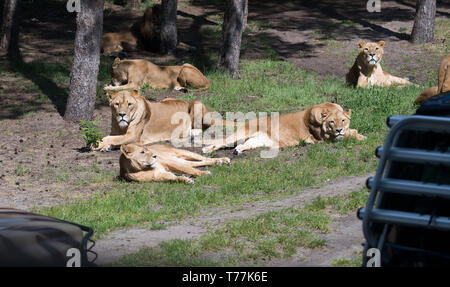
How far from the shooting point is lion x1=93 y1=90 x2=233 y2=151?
37.7 ft

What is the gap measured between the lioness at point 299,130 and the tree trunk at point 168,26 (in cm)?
683

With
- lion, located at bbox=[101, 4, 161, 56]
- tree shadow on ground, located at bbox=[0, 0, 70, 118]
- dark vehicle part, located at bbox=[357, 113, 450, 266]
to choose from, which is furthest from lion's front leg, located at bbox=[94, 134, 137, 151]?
dark vehicle part, located at bbox=[357, 113, 450, 266]

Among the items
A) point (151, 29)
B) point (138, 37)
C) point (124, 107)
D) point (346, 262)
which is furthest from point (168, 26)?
point (346, 262)

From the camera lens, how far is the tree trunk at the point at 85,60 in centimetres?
1251

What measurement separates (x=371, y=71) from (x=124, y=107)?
5.13 m

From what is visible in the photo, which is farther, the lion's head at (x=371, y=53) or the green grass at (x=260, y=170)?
the lion's head at (x=371, y=53)

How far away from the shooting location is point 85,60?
1259cm

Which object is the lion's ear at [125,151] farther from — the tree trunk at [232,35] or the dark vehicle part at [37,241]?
the tree trunk at [232,35]

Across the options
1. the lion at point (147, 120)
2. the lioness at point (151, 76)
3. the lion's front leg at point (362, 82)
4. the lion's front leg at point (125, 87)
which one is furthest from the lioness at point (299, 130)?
the lion's front leg at point (125, 87)

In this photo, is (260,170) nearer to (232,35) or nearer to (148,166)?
(148,166)

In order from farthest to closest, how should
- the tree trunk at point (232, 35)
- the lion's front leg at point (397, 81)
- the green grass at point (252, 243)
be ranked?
1. the tree trunk at point (232, 35)
2. the lion's front leg at point (397, 81)
3. the green grass at point (252, 243)

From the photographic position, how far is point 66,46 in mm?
18047

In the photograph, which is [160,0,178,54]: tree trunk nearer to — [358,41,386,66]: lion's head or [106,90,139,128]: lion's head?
[358,41,386,66]: lion's head
